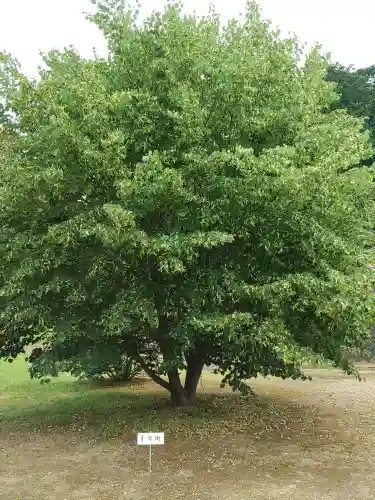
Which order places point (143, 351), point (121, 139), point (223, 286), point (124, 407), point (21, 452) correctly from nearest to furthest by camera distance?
point (121, 139), point (223, 286), point (21, 452), point (143, 351), point (124, 407)

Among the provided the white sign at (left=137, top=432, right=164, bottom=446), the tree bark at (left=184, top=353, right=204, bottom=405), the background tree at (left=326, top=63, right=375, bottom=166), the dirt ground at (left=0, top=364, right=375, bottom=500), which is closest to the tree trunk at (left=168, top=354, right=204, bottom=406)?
the tree bark at (left=184, top=353, right=204, bottom=405)

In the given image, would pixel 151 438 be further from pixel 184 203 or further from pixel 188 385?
pixel 188 385

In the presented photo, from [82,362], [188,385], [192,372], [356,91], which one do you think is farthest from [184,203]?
[356,91]

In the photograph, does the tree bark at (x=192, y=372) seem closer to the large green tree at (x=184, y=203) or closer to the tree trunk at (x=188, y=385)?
the tree trunk at (x=188, y=385)

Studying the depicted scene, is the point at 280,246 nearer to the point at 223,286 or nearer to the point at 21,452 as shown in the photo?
the point at 223,286

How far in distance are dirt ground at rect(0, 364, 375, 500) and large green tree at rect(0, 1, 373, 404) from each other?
185 centimetres

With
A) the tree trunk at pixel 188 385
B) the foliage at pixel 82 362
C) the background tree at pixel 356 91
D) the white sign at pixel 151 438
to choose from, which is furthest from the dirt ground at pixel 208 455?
the background tree at pixel 356 91

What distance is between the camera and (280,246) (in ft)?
31.2

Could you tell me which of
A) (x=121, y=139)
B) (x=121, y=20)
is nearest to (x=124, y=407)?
(x=121, y=139)

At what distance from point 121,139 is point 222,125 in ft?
7.22

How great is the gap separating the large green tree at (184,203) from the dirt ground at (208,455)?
6.08ft

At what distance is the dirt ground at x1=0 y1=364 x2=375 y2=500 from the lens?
9.18 metres

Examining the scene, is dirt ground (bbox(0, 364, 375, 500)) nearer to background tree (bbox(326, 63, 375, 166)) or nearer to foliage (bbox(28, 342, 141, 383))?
foliage (bbox(28, 342, 141, 383))

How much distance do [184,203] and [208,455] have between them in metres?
5.10
